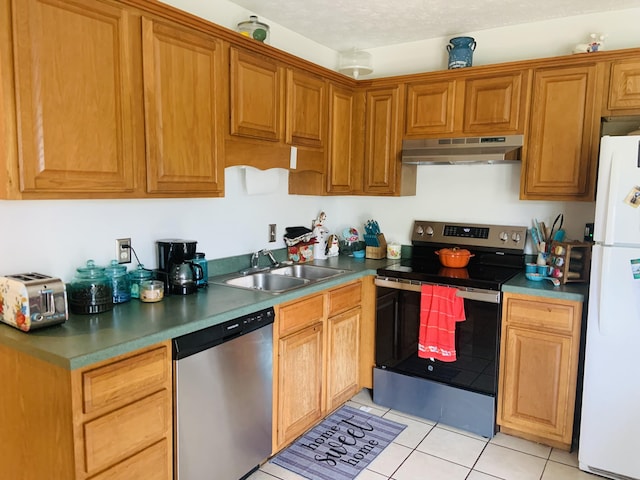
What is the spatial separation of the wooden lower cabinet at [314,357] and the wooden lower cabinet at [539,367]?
3.01ft

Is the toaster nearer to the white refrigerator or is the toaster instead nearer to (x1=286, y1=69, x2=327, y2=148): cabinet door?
(x1=286, y1=69, x2=327, y2=148): cabinet door

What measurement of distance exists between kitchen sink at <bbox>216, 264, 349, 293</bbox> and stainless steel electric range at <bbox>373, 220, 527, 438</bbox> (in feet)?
1.29

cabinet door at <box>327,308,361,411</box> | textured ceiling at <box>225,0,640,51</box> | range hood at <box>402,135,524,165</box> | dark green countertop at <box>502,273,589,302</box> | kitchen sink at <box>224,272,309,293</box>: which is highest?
textured ceiling at <box>225,0,640,51</box>

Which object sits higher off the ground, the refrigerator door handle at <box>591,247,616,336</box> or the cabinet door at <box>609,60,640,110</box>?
the cabinet door at <box>609,60,640,110</box>

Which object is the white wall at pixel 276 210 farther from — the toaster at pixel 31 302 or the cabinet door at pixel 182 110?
the cabinet door at pixel 182 110

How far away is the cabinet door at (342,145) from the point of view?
3266 mm

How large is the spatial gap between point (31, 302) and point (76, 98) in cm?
76

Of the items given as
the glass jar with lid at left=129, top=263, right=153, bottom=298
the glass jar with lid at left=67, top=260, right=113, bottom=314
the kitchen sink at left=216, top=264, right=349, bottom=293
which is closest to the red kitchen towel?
the kitchen sink at left=216, top=264, right=349, bottom=293

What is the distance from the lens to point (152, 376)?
1.78 m

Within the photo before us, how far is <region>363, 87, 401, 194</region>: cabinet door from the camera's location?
3.32m

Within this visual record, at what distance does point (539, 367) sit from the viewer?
2.65 meters

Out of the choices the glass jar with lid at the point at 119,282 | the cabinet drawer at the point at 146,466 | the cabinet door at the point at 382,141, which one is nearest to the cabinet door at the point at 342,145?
the cabinet door at the point at 382,141

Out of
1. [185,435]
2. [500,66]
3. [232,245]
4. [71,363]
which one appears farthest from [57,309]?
[500,66]

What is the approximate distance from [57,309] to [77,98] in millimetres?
790
